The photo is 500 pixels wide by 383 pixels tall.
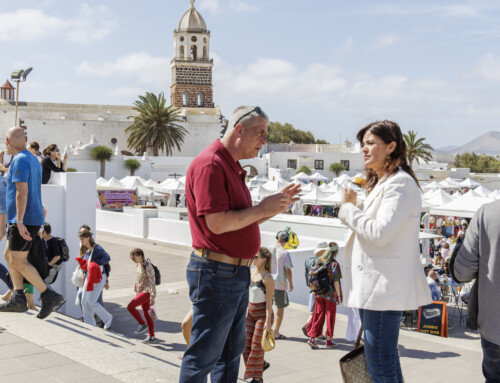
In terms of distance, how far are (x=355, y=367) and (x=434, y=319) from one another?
7505 mm

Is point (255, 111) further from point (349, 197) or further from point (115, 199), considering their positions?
point (115, 199)

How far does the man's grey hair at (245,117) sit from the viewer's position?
124 inches

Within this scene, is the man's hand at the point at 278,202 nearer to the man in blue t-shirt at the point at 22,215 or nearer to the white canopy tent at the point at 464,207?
the man in blue t-shirt at the point at 22,215

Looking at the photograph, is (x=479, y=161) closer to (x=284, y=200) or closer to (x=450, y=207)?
(x=450, y=207)

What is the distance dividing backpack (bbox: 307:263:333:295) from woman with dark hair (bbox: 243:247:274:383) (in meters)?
1.56

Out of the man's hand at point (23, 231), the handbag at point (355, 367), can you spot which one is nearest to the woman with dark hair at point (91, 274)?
the man's hand at point (23, 231)

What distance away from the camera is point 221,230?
2.98 m

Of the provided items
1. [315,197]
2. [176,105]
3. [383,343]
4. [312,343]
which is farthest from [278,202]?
[176,105]

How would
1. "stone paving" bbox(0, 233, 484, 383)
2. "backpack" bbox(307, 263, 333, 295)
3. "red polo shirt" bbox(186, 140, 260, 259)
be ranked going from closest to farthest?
"red polo shirt" bbox(186, 140, 260, 259) < "stone paving" bbox(0, 233, 484, 383) < "backpack" bbox(307, 263, 333, 295)

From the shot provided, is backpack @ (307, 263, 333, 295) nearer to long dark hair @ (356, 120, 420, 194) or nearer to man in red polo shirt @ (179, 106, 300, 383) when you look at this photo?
long dark hair @ (356, 120, 420, 194)

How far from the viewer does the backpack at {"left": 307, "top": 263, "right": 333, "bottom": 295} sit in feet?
27.1

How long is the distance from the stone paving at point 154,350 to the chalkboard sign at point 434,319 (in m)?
0.24

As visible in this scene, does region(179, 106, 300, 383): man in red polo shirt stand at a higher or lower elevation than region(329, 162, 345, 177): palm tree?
lower

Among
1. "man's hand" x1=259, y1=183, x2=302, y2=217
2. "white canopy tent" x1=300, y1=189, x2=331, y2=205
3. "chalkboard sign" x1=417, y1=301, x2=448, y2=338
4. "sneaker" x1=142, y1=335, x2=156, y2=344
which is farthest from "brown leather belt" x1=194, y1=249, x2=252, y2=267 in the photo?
"white canopy tent" x1=300, y1=189, x2=331, y2=205
